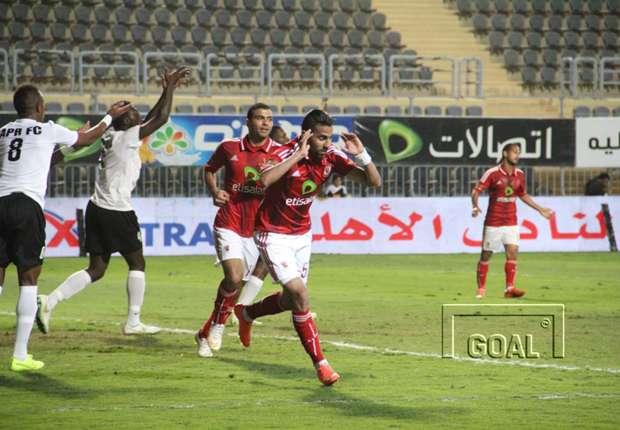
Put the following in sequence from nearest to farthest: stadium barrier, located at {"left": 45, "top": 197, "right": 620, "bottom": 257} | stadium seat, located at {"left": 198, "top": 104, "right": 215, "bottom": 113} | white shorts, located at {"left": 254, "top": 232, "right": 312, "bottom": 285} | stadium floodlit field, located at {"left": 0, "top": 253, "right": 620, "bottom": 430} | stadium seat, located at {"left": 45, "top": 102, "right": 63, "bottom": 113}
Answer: stadium floodlit field, located at {"left": 0, "top": 253, "right": 620, "bottom": 430}
white shorts, located at {"left": 254, "top": 232, "right": 312, "bottom": 285}
stadium barrier, located at {"left": 45, "top": 197, "right": 620, "bottom": 257}
stadium seat, located at {"left": 45, "top": 102, "right": 63, "bottom": 113}
stadium seat, located at {"left": 198, "top": 104, "right": 215, "bottom": 113}

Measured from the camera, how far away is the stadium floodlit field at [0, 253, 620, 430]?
830 cm

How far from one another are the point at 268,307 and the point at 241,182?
1521 millimetres

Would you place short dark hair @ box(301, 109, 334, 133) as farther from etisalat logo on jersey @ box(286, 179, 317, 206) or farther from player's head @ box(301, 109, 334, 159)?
etisalat logo on jersey @ box(286, 179, 317, 206)

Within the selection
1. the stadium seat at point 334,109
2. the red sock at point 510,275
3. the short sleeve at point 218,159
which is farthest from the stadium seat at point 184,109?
the short sleeve at point 218,159

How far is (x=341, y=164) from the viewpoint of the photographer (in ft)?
33.8

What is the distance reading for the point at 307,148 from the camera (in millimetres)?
Result: 9656

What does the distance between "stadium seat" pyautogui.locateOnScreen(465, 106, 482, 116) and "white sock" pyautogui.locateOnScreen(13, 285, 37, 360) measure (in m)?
23.1

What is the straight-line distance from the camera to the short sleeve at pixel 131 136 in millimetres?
12945

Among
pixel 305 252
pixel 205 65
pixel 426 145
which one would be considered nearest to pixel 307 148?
pixel 305 252

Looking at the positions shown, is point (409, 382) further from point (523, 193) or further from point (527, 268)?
point (527, 268)

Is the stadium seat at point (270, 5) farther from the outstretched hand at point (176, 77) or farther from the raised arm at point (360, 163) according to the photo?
the raised arm at point (360, 163)

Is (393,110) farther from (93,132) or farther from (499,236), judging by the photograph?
(93,132)

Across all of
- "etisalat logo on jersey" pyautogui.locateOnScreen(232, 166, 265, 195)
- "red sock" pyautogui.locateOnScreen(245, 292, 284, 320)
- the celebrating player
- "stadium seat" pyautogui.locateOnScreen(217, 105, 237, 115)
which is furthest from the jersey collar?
"stadium seat" pyautogui.locateOnScreen(217, 105, 237, 115)

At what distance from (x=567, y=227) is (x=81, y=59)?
41.0 feet
